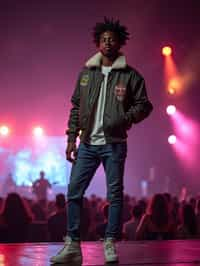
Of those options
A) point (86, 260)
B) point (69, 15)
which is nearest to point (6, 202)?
point (86, 260)

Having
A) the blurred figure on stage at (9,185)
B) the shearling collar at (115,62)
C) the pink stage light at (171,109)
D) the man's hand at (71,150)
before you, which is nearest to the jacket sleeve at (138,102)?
the shearling collar at (115,62)

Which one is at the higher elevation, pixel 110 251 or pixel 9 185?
pixel 9 185

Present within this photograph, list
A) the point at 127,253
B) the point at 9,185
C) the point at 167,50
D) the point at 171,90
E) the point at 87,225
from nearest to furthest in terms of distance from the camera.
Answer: the point at 127,253, the point at 87,225, the point at 167,50, the point at 171,90, the point at 9,185

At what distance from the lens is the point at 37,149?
19.1m

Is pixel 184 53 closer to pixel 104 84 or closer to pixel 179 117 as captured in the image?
pixel 179 117

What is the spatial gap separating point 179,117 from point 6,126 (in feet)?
18.2

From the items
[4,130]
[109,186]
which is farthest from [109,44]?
[4,130]

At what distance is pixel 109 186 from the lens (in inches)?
137

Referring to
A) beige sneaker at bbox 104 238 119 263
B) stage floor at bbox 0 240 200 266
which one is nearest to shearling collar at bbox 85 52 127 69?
beige sneaker at bbox 104 238 119 263

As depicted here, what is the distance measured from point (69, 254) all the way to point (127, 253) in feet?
1.98

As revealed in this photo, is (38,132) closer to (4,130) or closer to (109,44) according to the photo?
(4,130)

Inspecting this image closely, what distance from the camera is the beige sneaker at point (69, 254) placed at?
10.9 feet

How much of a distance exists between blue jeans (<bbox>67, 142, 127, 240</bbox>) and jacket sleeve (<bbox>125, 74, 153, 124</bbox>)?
196 mm

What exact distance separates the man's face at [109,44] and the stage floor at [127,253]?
50.3 inches
